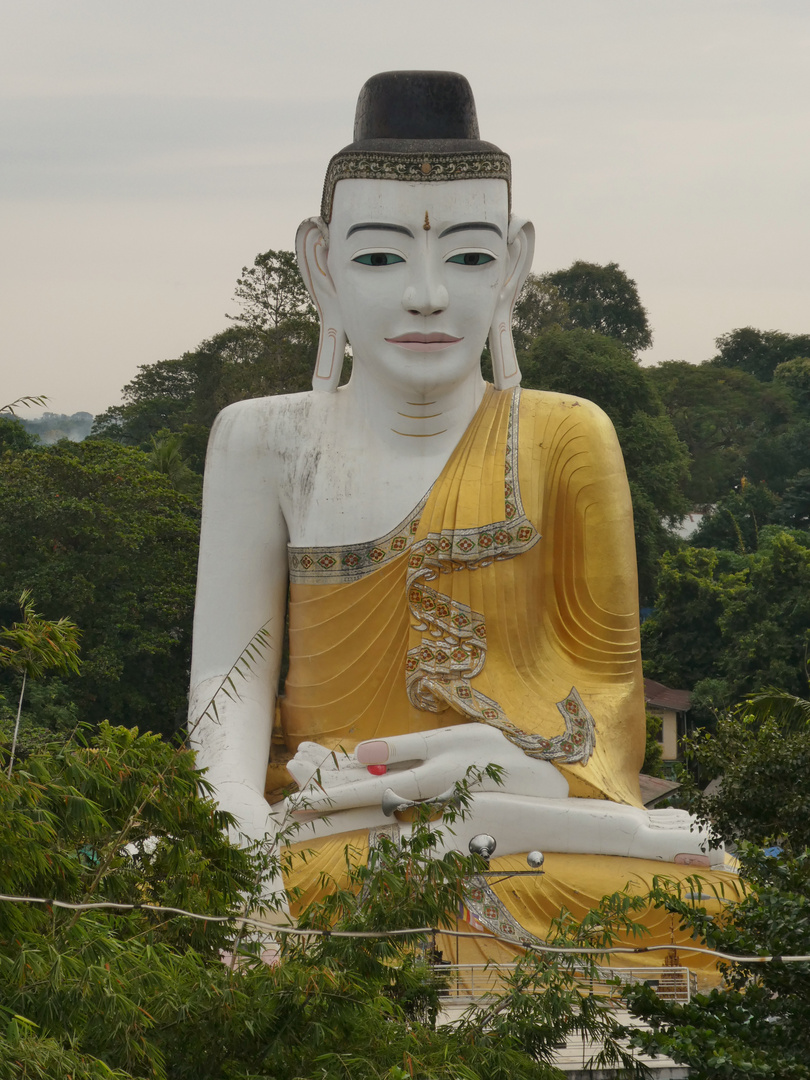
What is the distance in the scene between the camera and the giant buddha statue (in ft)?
33.0

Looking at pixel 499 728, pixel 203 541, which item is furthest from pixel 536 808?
pixel 203 541

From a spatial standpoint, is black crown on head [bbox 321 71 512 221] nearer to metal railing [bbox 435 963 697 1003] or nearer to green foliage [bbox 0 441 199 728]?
metal railing [bbox 435 963 697 1003]

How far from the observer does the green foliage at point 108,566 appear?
17156 millimetres

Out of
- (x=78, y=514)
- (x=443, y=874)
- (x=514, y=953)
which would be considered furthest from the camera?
(x=78, y=514)

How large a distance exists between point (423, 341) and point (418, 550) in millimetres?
1239

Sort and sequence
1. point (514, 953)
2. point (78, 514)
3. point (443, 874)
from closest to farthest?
point (443, 874), point (514, 953), point (78, 514)

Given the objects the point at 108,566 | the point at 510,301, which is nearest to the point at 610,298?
the point at 108,566

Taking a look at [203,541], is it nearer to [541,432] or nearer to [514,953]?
[541,432]

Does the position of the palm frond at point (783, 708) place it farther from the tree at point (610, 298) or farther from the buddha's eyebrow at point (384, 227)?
the tree at point (610, 298)

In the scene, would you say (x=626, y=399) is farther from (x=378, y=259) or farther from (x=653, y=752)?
(x=378, y=259)

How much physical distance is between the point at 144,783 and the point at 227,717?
3360mm

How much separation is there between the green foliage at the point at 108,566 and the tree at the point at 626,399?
25.1 feet

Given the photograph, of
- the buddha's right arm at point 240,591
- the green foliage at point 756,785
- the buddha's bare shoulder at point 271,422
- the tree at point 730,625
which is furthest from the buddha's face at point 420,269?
the tree at point 730,625

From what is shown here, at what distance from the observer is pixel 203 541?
10648mm
